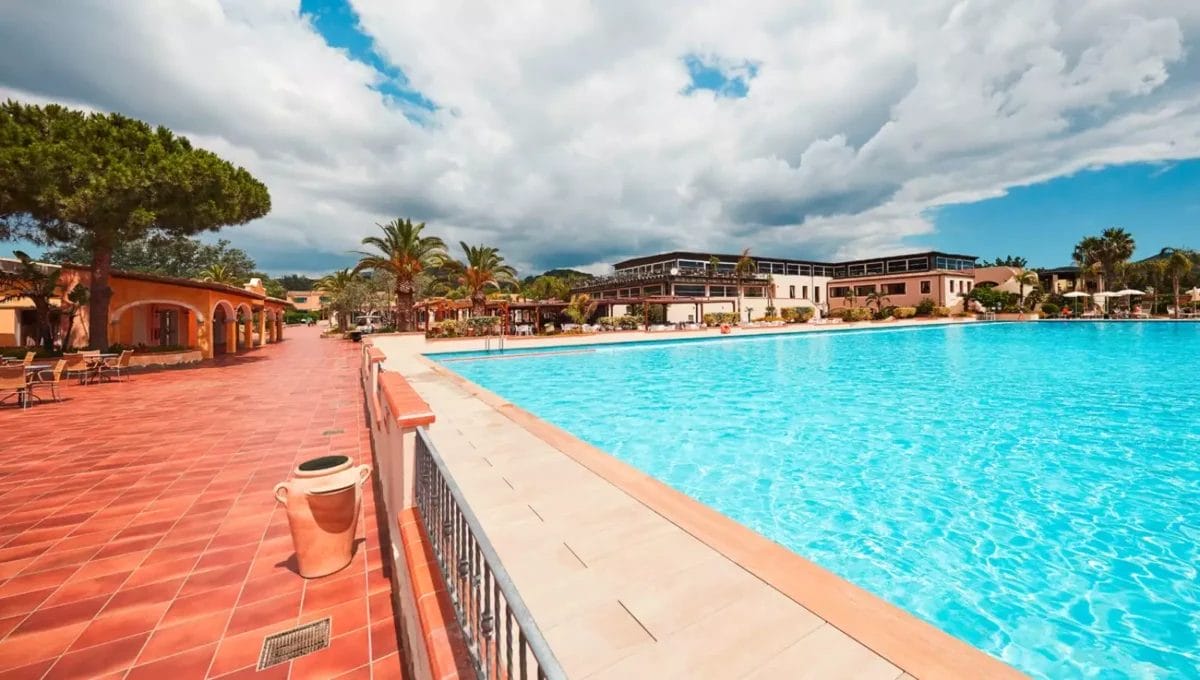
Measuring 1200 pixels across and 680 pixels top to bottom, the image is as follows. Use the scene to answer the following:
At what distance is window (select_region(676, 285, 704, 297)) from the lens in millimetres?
48656

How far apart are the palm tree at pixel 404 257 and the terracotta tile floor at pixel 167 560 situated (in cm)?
2189

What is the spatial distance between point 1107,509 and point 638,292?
46125 mm

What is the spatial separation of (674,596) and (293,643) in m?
2.59

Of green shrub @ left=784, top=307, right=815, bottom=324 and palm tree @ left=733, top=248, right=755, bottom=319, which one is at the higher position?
palm tree @ left=733, top=248, right=755, bottom=319

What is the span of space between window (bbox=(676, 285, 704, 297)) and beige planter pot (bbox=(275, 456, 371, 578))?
151ft

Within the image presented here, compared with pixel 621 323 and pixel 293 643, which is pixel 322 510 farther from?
pixel 621 323

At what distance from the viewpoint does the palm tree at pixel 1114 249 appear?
48.0 meters

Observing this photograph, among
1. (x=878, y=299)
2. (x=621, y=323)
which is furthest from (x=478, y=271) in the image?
(x=878, y=299)

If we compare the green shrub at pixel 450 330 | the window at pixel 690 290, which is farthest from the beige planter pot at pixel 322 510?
the window at pixel 690 290

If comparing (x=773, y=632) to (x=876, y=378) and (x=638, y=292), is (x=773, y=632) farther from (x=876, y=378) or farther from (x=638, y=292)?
(x=638, y=292)

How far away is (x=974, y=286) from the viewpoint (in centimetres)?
5650

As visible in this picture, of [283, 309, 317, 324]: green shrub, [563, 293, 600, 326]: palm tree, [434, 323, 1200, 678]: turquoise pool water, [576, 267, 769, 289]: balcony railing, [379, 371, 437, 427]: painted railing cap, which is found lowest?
[434, 323, 1200, 678]: turquoise pool water

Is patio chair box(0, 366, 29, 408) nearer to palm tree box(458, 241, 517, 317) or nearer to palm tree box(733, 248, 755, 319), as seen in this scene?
palm tree box(458, 241, 517, 317)

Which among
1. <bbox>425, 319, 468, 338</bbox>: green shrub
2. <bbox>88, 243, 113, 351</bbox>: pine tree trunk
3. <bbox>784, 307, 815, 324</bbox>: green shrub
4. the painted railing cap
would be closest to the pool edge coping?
the painted railing cap
